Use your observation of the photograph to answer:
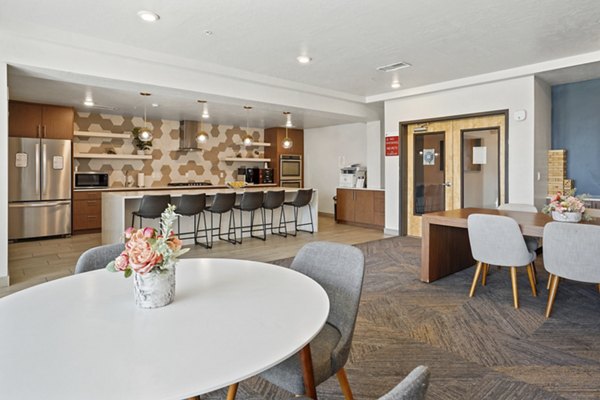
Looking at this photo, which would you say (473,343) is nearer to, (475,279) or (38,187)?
(475,279)

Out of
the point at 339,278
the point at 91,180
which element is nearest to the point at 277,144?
the point at 91,180

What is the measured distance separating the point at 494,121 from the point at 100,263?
5.68 meters

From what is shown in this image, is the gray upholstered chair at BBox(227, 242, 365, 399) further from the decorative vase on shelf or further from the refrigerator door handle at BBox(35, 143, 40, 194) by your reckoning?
the refrigerator door handle at BBox(35, 143, 40, 194)

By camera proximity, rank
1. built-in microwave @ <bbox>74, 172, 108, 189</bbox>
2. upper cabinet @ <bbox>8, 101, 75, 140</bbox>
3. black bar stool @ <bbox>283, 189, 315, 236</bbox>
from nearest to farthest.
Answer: upper cabinet @ <bbox>8, 101, 75, 140</bbox> < black bar stool @ <bbox>283, 189, 315, 236</bbox> < built-in microwave @ <bbox>74, 172, 108, 189</bbox>

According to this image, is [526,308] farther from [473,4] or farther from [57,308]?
[57,308]

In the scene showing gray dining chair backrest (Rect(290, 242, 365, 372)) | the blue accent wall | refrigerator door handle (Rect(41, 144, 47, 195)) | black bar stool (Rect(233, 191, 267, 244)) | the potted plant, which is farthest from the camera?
the potted plant

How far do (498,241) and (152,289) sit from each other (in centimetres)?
303

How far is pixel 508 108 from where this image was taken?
5.48 meters

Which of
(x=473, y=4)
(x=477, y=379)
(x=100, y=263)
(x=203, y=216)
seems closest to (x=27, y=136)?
(x=203, y=216)

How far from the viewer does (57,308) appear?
1.33 metres

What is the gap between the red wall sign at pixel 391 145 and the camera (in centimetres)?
698

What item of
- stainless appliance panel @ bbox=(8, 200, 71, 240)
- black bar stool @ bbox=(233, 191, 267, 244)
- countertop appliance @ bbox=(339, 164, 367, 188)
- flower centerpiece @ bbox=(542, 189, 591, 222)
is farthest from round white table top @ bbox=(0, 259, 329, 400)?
countertop appliance @ bbox=(339, 164, 367, 188)

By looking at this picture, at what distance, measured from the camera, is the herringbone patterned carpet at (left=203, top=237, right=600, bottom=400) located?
7.01 ft

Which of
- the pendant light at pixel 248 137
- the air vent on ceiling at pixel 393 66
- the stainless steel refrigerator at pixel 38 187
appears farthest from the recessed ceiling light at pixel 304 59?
the stainless steel refrigerator at pixel 38 187
